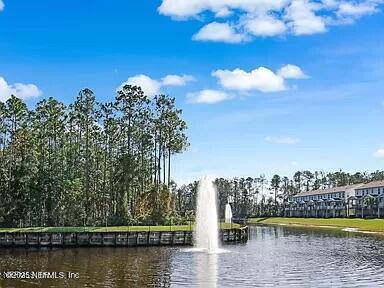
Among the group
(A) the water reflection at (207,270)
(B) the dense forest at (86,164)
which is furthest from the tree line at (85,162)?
(A) the water reflection at (207,270)

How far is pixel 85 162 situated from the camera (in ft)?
279

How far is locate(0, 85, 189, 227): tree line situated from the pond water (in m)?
21.0

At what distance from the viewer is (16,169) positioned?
240ft

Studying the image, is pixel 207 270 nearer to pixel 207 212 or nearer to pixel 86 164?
pixel 207 212

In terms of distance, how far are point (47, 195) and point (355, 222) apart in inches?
2694

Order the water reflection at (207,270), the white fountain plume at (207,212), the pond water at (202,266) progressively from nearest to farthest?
the water reflection at (207,270) < the pond water at (202,266) < the white fountain plume at (207,212)

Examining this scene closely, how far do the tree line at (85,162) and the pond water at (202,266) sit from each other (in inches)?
829

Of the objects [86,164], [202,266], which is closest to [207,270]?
[202,266]

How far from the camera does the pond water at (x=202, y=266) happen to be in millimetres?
31719

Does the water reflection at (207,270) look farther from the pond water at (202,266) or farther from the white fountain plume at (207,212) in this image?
the white fountain plume at (207,212)

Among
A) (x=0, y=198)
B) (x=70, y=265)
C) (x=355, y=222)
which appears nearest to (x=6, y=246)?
(x=0, y=198)

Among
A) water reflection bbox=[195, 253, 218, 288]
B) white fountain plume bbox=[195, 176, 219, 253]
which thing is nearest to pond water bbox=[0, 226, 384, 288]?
water reflection bbox=[195, 253, 218, 288]

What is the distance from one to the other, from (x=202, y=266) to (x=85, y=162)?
50113 mm

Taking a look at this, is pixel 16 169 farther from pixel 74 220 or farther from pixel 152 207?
pixel 152 207
